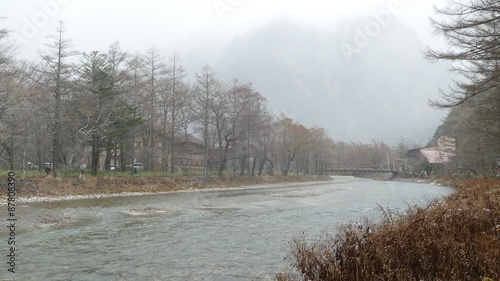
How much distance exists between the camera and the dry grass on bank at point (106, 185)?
30.0 meters

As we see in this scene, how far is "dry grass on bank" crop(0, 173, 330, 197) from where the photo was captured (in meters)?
30.0

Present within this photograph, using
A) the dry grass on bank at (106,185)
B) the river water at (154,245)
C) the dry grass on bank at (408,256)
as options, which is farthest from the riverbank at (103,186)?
the dry grass on bank at (408,256)

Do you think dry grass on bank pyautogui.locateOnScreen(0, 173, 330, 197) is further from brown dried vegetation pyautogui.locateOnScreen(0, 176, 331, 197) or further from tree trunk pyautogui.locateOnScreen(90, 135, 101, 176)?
tree trunk pyautogui.locateOnScreen(90, 135, 101, 176)

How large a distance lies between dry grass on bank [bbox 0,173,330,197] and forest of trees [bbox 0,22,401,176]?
288 centimetres

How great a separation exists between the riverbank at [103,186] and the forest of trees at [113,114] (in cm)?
299

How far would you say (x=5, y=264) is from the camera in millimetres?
9492

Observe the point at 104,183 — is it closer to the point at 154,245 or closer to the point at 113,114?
the point at 113,114

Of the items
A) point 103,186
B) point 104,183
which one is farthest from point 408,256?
point 104,183

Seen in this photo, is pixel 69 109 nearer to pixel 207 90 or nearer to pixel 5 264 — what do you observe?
pixel 207 90

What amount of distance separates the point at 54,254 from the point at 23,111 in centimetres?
2859

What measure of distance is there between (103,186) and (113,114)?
336 inches

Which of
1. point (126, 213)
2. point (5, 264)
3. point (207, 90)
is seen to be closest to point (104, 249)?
point (5, 264)

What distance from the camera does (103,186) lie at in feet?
118

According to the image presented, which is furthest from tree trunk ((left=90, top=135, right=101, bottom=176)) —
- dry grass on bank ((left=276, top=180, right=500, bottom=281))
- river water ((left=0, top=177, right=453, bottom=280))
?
dry grass on bank ((left=276, top=180, right=500, bottom=281))
